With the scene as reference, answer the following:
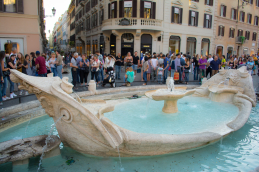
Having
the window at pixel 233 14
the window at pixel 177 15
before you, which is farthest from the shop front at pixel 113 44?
the window at pixel 233 14

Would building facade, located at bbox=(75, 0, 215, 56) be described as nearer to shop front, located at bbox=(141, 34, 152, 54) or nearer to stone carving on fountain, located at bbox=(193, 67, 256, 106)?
shop front, located at bbox=(141, 34, 152, 54)

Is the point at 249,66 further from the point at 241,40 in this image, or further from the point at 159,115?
the point at 241,40

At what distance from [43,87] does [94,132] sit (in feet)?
3.65

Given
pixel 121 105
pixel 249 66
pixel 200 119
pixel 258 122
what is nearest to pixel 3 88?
pixel 121 105

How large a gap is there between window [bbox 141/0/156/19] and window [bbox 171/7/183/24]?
282 cm

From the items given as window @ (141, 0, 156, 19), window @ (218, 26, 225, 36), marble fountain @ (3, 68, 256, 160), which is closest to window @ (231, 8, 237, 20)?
window @ (218, 26, 225, 36)

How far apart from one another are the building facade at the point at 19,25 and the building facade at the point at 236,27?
25.2m

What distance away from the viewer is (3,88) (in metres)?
7.05

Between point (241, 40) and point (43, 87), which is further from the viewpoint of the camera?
point (241, 40)

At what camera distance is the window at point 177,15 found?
2440 centimetres

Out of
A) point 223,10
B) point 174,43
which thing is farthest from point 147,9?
point 223,10

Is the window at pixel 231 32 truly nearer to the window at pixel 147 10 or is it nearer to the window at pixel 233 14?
the window at pixel 233 14

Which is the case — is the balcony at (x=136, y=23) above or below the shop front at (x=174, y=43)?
above

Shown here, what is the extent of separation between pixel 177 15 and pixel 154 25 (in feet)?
14.9
